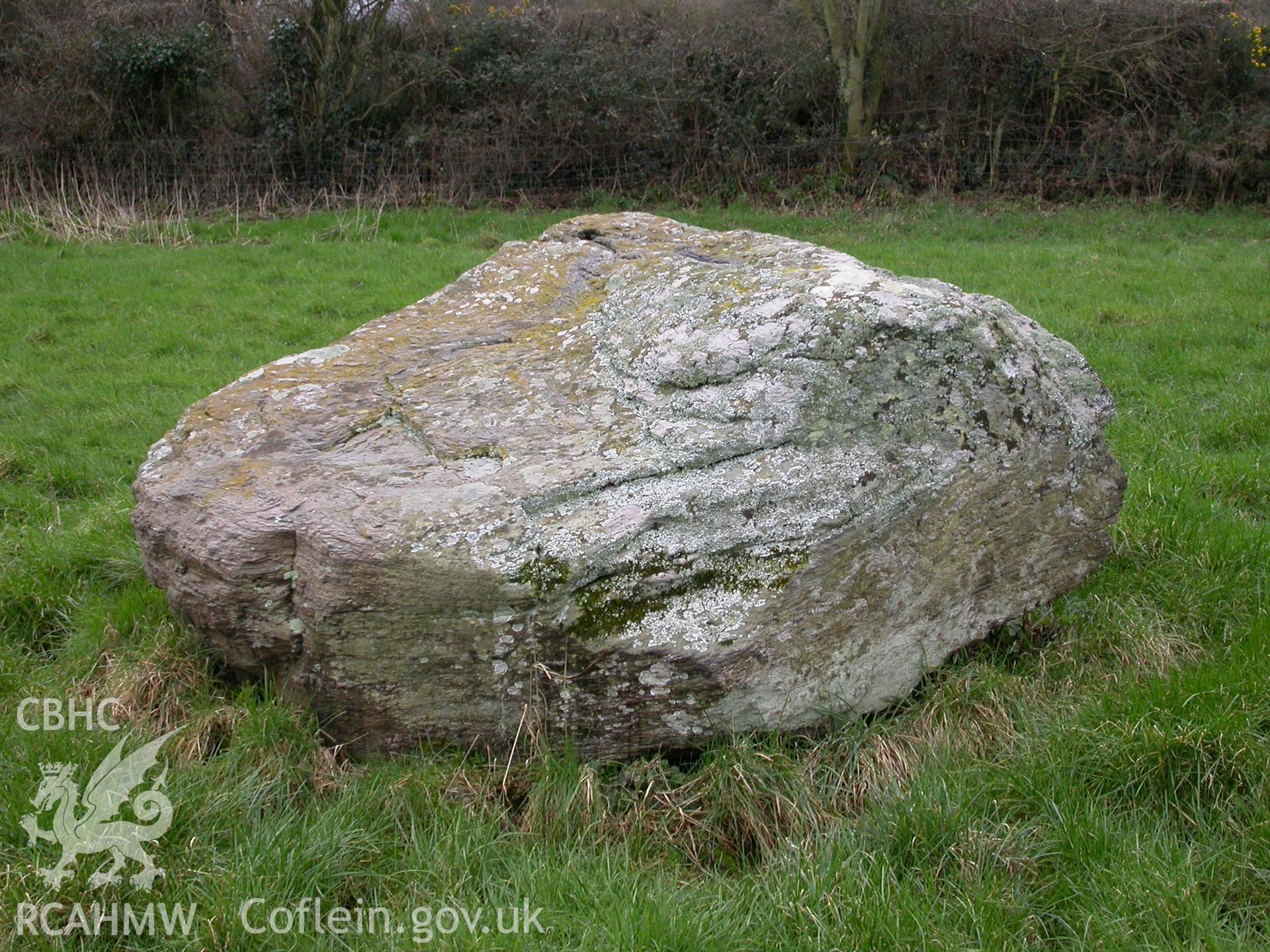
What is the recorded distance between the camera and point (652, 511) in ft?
11.8

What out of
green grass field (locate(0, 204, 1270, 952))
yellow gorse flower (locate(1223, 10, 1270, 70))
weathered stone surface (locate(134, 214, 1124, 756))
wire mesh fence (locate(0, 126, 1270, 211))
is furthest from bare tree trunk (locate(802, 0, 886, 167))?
weathered stone surface (locate(134, 214, 1124, 756))

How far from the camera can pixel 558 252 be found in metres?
5.36

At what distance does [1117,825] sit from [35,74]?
17.9 metres

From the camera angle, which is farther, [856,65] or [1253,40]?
[856,65]

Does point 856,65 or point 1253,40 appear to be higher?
point 1253,40

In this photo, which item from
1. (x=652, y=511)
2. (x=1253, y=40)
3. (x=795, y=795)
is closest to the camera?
(x=795, y=795)

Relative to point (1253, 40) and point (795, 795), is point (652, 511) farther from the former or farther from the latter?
point (1253, 40)

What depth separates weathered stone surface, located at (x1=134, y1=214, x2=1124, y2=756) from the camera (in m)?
3.46

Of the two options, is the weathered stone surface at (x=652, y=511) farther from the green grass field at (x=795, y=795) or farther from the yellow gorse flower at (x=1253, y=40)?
the yellow gorse flower at (x=1253, y=40)

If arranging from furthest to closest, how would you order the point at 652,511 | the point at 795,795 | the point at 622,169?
the point at 622,169, the point at 652,511, the point at 795,795

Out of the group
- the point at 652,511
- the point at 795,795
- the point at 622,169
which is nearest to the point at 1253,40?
the point at 622,169

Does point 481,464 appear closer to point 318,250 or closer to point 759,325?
point 759,325

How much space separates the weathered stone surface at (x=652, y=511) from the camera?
3.46 meters

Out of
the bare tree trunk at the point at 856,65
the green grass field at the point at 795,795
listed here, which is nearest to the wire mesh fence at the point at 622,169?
the bare tree trunk at the point at 856,65
